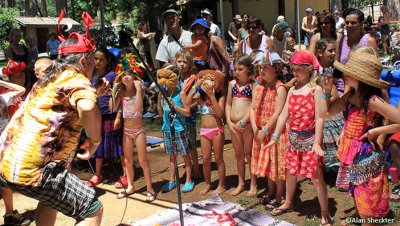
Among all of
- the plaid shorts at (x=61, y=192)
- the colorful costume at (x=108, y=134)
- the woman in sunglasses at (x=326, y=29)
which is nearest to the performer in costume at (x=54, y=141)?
the plaid shorts at (x=61, y=192)

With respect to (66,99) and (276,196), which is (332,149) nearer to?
(276,196)

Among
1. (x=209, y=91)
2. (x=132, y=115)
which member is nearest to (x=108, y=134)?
(x=132, y=115)

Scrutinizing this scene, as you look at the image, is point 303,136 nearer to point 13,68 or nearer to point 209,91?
point 209,91

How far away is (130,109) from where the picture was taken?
16.3 feet

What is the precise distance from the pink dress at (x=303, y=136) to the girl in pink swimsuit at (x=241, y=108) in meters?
0.70

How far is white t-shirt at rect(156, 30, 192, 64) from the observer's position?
258 inches

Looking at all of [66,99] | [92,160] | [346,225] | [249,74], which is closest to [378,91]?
[346,225]

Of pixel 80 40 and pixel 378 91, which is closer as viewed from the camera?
pixel 378 91

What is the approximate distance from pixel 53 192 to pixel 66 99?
652 millimetres

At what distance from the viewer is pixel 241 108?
466 centimetres

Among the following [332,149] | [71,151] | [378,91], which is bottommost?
[332,149]

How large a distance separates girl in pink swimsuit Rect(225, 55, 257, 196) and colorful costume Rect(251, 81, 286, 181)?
19 centimetres

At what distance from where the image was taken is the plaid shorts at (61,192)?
3048 millimetres

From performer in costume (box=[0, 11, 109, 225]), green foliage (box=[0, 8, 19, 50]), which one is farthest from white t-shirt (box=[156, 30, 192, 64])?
green foliage (box=[0, 8, 19, 50])
